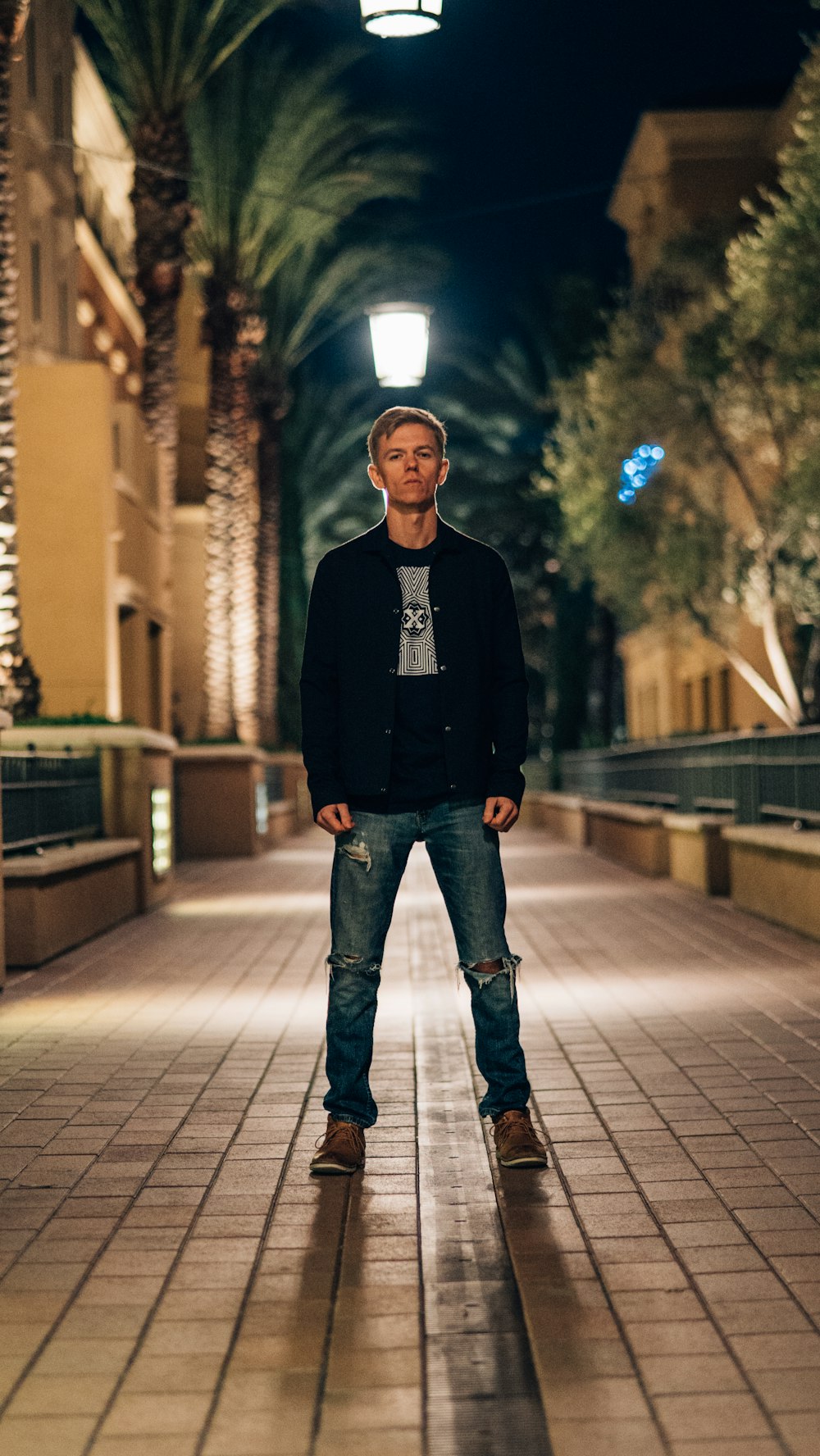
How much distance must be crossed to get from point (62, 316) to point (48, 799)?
56.1 ft

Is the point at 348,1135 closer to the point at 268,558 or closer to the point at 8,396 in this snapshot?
the point at 8,396

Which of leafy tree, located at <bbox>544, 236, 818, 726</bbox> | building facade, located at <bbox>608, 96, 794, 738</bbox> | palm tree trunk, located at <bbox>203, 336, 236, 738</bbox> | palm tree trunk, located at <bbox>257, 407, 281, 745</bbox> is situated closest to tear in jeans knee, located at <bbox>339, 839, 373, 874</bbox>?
leafy tree, located at <bbox>544, 236, 818, 726</bbox>

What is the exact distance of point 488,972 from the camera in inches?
231

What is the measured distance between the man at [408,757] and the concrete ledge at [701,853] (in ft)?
36.8

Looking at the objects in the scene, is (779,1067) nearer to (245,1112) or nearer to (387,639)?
(245,1112)

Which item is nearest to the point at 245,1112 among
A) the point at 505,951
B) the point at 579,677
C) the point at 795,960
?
the point at 505,951

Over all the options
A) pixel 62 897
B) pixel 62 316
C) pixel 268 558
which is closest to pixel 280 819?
pixel 268 558

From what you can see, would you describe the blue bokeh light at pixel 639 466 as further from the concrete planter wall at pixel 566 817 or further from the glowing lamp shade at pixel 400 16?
the glowing lamp shade at pixel 400 16

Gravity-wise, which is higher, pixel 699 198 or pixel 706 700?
pixel 699 198

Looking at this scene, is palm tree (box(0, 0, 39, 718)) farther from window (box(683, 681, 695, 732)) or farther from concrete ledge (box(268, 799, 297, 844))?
window (box(683, 681, 695, 732))

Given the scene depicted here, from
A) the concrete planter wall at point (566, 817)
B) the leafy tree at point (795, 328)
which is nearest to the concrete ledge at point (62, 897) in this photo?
the leafy tree at point (795, 328)

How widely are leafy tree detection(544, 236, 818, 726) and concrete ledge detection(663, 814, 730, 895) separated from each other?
433 inches

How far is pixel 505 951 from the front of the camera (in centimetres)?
594

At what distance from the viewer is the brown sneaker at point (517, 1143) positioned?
229 inches
